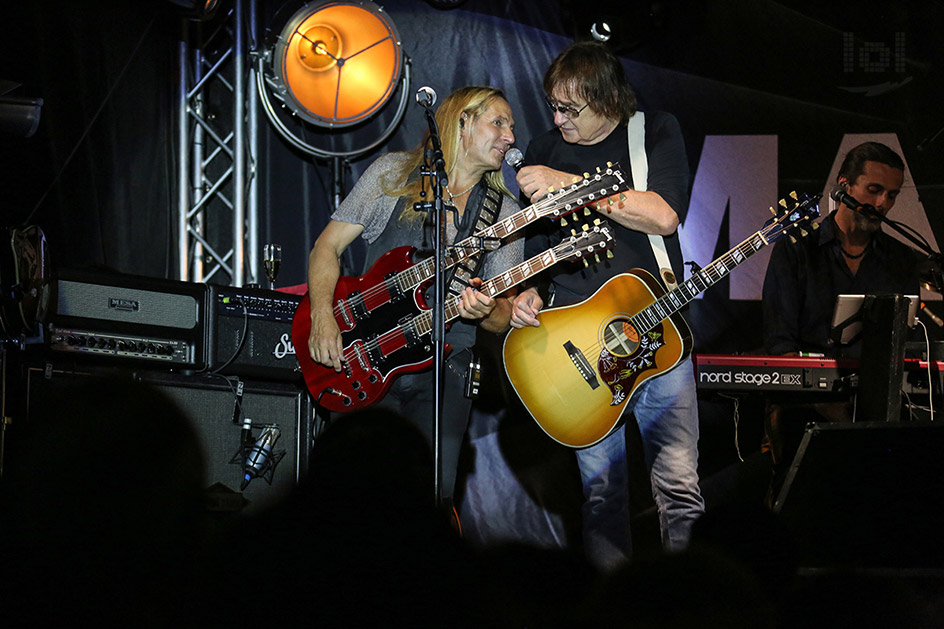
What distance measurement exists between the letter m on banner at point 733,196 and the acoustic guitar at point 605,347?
1271 millimetres

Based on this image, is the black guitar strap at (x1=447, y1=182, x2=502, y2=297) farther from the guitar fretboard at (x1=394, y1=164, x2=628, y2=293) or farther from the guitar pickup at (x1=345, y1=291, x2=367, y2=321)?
the guitar pickup at (x1=345, y1=291, x2=367, y2=321)

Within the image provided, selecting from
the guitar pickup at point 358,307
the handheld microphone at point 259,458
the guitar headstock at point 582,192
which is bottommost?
the handheld microphone at point 259,458

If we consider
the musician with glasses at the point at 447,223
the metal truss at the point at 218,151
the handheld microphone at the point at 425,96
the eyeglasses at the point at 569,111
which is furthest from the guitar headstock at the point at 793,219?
the metal truss at the point at 218,151

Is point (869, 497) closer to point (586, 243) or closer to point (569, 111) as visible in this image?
point (586, 243)

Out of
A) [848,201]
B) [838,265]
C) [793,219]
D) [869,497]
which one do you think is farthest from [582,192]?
[838,265]

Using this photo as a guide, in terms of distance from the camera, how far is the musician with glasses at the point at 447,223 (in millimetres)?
3723

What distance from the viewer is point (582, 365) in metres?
3.53

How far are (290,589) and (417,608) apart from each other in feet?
0.77

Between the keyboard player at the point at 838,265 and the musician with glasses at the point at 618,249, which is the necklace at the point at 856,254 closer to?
the keyboard player at the point at 838,265

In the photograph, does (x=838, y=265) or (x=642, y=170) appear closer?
(x=642, y=170)

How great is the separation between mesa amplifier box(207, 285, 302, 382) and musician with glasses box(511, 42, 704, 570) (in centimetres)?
133

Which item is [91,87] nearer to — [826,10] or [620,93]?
[620,93]

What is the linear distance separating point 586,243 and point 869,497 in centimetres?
140

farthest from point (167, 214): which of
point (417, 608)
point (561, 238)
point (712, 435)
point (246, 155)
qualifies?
point (417, 608)
